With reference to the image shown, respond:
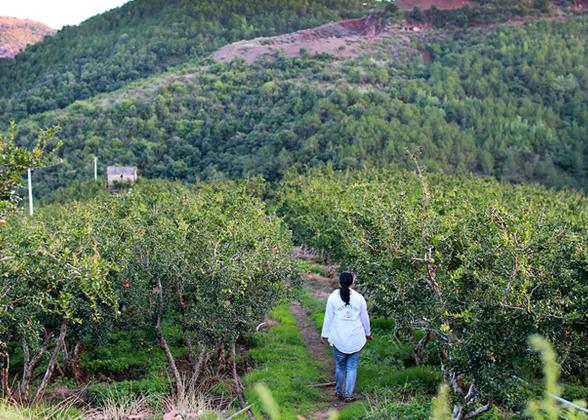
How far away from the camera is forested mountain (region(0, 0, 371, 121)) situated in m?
103

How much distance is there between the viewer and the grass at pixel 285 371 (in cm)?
1101

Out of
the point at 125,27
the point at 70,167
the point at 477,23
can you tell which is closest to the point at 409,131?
the point at 70,167

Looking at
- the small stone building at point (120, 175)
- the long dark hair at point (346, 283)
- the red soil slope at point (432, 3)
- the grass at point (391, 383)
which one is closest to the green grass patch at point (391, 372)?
the grass at point (391, 383)

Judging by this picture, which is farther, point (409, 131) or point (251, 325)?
point (409, 131)

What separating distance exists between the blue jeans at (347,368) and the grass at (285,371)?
547mm

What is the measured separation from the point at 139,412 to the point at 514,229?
225 inches

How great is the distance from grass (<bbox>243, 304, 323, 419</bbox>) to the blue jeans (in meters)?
0.55

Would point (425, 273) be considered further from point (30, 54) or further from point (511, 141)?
point (30, 54)

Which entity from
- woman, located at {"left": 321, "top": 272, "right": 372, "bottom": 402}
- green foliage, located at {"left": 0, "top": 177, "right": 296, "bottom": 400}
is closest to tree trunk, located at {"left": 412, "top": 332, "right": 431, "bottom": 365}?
woman, located at {"left": 321, "top": 272, "right": 372, "bottom": 402}

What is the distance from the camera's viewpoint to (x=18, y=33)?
15988 centimetres

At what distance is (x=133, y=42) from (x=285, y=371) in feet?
361

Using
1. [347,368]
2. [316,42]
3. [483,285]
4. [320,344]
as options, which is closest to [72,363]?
[347,368]

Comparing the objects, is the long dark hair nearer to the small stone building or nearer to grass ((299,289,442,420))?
grass ((299,289,442,420))

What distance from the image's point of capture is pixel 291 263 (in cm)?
1229
